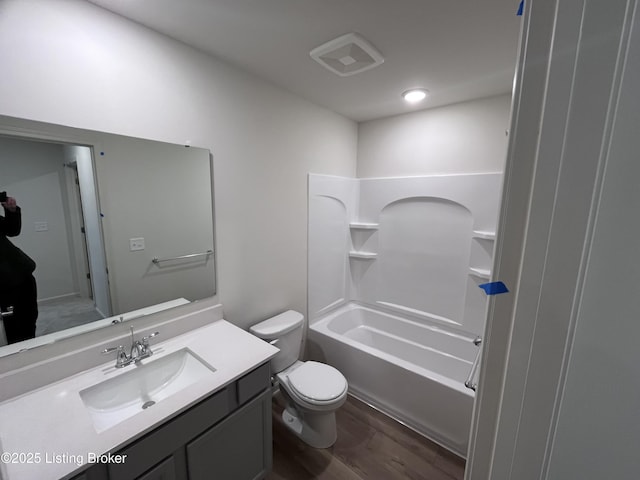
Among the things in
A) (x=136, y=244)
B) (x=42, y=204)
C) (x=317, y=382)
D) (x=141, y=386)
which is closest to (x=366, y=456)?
(x=317, y=382)

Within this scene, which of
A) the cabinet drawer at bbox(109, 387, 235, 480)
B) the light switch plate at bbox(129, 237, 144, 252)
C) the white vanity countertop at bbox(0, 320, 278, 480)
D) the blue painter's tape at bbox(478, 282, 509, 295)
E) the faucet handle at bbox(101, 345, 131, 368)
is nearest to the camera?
the blue painter's tape at bbox(478, 282, 509, 295)

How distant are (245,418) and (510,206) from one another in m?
1.51

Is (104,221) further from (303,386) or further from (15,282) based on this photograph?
(303,386)

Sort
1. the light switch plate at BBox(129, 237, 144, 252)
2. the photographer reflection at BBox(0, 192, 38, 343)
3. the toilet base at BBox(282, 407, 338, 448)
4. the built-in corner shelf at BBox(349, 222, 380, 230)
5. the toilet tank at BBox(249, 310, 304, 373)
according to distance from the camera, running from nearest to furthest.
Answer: the photographer reflection at BBox(0, 192, 38, 343), the light switch plate at BBox(129, 237, 144, 252), the toilet base at BBox(282, 407, 338, 448), the toilet tank at BBox(249, 310, 304, 373), the built-in corner shelf at BBox(349, 222, 380, 230)

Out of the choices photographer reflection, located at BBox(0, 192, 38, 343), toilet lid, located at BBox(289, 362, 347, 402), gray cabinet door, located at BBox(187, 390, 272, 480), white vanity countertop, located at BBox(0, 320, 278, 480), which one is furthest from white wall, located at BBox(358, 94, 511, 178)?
photographer reflection, located at BBox(0, 192, 38, 343)

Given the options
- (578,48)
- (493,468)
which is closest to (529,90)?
(578,48)

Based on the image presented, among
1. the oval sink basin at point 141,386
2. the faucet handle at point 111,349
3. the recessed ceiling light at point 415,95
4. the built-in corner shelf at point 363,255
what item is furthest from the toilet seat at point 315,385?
the recessed ceiling light at point 415,95

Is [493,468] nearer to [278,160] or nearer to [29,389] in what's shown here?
[29,389]

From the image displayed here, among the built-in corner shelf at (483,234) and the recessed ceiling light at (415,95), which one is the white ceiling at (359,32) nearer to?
the recessed ceiling light at (415,95)

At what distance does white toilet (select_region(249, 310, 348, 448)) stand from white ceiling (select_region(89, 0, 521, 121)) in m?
1.83

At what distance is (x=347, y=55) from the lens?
1.56 metres

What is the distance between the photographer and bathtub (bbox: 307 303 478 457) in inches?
71.8

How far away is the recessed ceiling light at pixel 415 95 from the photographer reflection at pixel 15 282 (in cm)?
247

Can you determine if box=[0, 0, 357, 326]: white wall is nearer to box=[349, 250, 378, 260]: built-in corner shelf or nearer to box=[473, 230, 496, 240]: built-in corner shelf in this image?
box=[349, 250, 378, 260]: built-in corner shelf
